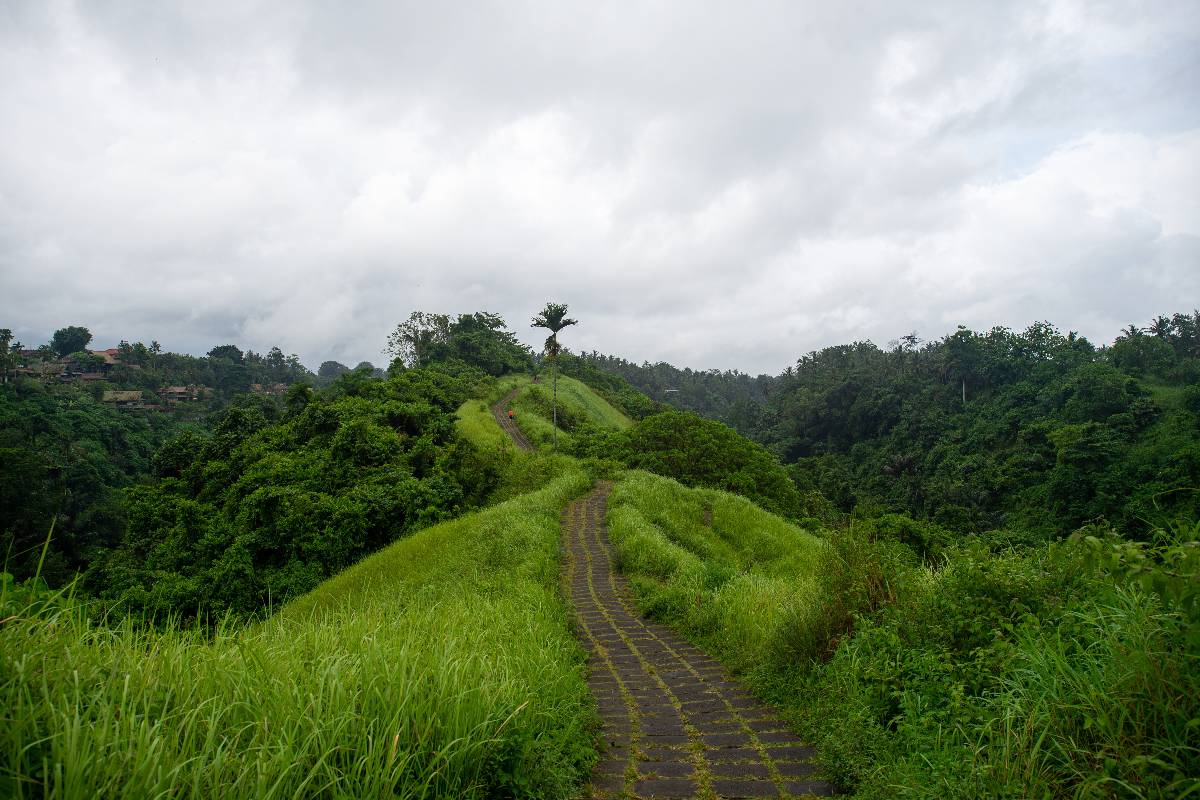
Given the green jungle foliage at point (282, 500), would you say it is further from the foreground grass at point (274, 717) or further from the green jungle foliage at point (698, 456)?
the foreground grass at point (274, 717)

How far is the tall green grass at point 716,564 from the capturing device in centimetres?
661

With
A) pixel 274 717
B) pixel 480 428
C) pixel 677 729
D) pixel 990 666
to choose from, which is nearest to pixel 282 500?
pixel 480 428

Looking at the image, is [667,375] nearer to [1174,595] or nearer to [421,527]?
[421,527]

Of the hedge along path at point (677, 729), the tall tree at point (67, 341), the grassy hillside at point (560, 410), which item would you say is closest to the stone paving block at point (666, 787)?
the hedge along path at point (677, 729)

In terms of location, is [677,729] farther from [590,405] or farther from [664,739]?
[590,405]

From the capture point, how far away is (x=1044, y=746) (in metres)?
2.97

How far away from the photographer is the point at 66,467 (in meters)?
34.1

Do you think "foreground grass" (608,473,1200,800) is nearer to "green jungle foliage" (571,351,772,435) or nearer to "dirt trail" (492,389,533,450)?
"dirt trail" (492,389,533,450)

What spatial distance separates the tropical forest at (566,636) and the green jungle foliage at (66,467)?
18.2 inches

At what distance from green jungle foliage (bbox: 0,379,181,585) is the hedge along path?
2039cm

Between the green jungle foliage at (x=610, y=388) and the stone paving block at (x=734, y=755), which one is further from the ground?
the green jungle foliage at (x=610, y=388)

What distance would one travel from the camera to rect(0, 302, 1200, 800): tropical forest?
2637mm

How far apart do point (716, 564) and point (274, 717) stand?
31.8 feet

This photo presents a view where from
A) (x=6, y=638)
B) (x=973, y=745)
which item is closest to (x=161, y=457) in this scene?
(x=6, y=638)
